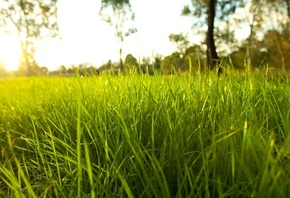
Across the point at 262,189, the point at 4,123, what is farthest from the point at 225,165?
the point at 4,123

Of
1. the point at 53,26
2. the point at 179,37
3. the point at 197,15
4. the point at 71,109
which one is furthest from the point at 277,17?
the point at 71,109

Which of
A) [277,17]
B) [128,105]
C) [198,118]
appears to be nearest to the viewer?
[198,118]

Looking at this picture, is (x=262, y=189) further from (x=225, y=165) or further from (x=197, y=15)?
(x=197, y=15)

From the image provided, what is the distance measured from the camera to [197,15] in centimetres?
2678

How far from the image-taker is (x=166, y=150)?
3.34 feet

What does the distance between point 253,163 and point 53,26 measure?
31179mm

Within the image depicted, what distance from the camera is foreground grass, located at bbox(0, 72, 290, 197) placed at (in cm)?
66

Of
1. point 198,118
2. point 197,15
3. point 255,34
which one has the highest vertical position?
point 197,15

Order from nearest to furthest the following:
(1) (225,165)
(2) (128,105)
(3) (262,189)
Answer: (3) (262,189) < (1) (225,165) < (2) (128,105)

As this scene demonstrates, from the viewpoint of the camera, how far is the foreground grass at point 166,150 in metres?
0.66

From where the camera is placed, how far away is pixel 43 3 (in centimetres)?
2961

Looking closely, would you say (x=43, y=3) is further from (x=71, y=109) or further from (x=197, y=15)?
(x=71, y=109)

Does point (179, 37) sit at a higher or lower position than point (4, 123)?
higher

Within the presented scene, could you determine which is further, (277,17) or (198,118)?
(277,17)
